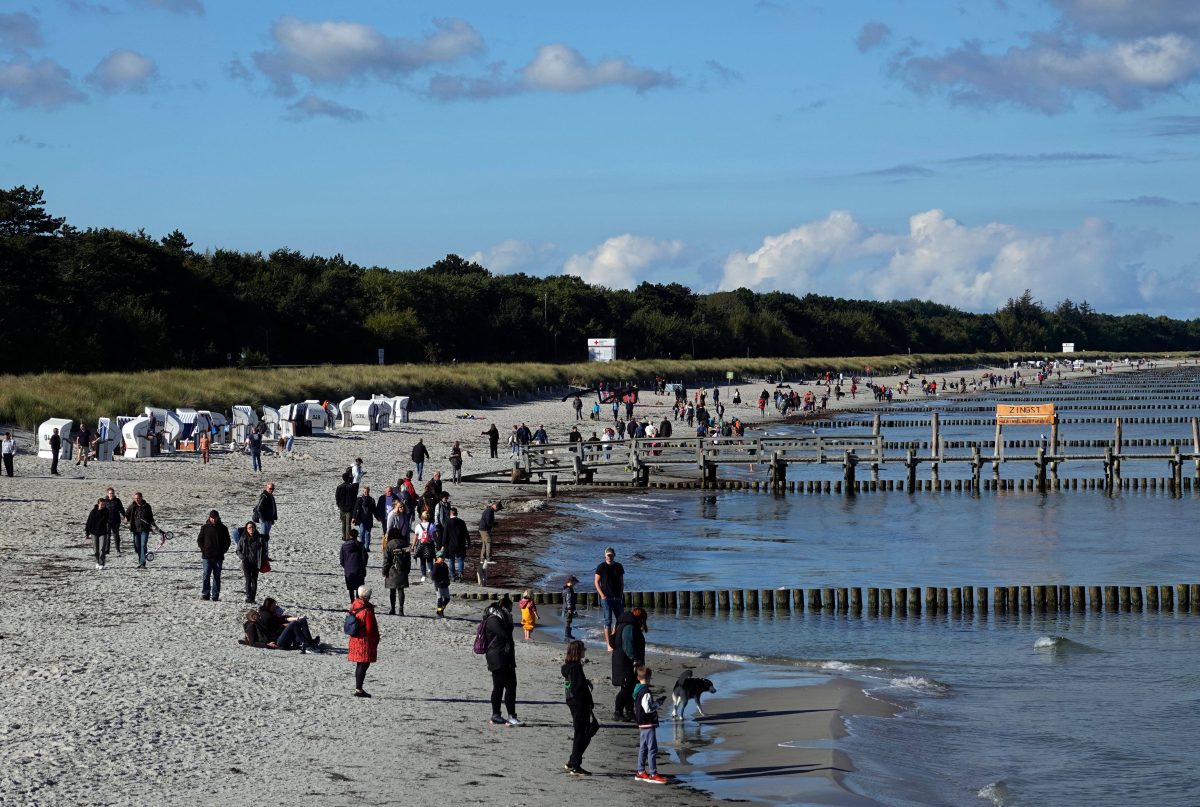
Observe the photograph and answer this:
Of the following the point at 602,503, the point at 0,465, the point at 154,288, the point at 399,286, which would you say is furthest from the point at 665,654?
the point at 399,286

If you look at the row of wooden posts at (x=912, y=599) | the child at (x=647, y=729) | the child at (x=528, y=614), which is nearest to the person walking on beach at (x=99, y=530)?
the row of wooden posts at (x=912, y=599)

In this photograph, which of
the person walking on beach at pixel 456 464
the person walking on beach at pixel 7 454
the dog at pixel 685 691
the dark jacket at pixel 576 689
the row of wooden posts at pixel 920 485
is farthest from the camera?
the row of wooden posts at pixel 920 485

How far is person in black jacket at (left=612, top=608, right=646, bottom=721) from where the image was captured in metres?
16.6

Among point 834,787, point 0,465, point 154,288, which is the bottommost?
point 834,787

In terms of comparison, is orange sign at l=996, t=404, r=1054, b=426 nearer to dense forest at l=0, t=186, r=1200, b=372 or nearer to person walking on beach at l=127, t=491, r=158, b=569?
person walking on beach at l=127, t=491, r=158, b=569

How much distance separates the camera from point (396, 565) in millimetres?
21875

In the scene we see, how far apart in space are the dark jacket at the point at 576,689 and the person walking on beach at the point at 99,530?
12.6 m

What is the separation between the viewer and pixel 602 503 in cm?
4350

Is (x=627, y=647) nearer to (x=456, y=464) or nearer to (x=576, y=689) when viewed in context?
(x=576, y=689)

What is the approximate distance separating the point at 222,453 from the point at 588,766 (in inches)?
1428

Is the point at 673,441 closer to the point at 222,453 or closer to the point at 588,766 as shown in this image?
the point at 222,453

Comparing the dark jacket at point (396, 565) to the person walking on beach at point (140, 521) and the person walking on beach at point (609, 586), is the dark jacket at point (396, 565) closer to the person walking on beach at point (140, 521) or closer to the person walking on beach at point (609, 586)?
the person walking on beach at point (609, 586)

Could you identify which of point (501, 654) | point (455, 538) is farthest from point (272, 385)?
point (501, 654)

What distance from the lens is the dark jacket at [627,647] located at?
54.4 ft
